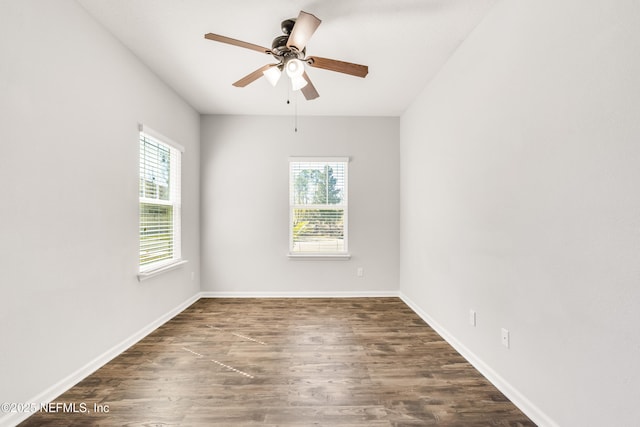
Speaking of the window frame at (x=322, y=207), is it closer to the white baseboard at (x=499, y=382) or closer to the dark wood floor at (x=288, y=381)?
the dark wood floor at (x=288, y=381)

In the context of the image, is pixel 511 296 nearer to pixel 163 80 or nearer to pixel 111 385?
pixel 111 385

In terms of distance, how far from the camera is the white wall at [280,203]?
14.6 feet

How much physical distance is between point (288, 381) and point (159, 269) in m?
1.87

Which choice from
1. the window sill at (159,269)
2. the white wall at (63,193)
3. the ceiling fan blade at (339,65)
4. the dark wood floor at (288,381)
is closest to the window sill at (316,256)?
the dark wood floor at (288,381)

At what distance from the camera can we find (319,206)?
453 cm

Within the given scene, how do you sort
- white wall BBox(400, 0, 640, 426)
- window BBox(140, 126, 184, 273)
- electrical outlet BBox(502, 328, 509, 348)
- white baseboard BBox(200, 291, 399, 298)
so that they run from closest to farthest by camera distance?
white wall BBox(400, 0, 640, 426), electrical outlet BBox(502, 328, 509, 348), window BBox(140, 126, 184, 273), white baseboard BBox(200, 291, 399, 298)

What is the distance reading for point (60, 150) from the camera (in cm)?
198

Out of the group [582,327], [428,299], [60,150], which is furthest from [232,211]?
[582,327]

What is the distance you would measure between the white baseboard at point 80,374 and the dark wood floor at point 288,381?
0.04 m

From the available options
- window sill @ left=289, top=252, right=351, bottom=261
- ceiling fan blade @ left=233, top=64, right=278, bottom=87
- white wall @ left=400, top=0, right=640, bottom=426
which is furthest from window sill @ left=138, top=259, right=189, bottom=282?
white wall @ left=400, top=0, right=640, bottom=426

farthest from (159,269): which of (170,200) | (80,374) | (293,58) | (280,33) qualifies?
(280,33)

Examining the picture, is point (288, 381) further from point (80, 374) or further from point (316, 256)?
point (316, 256)

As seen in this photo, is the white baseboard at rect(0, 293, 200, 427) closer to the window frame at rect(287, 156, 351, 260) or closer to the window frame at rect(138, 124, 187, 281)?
the window frame at rect(138, 124, 187, 281)

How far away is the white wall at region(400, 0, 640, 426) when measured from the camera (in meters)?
1.26
